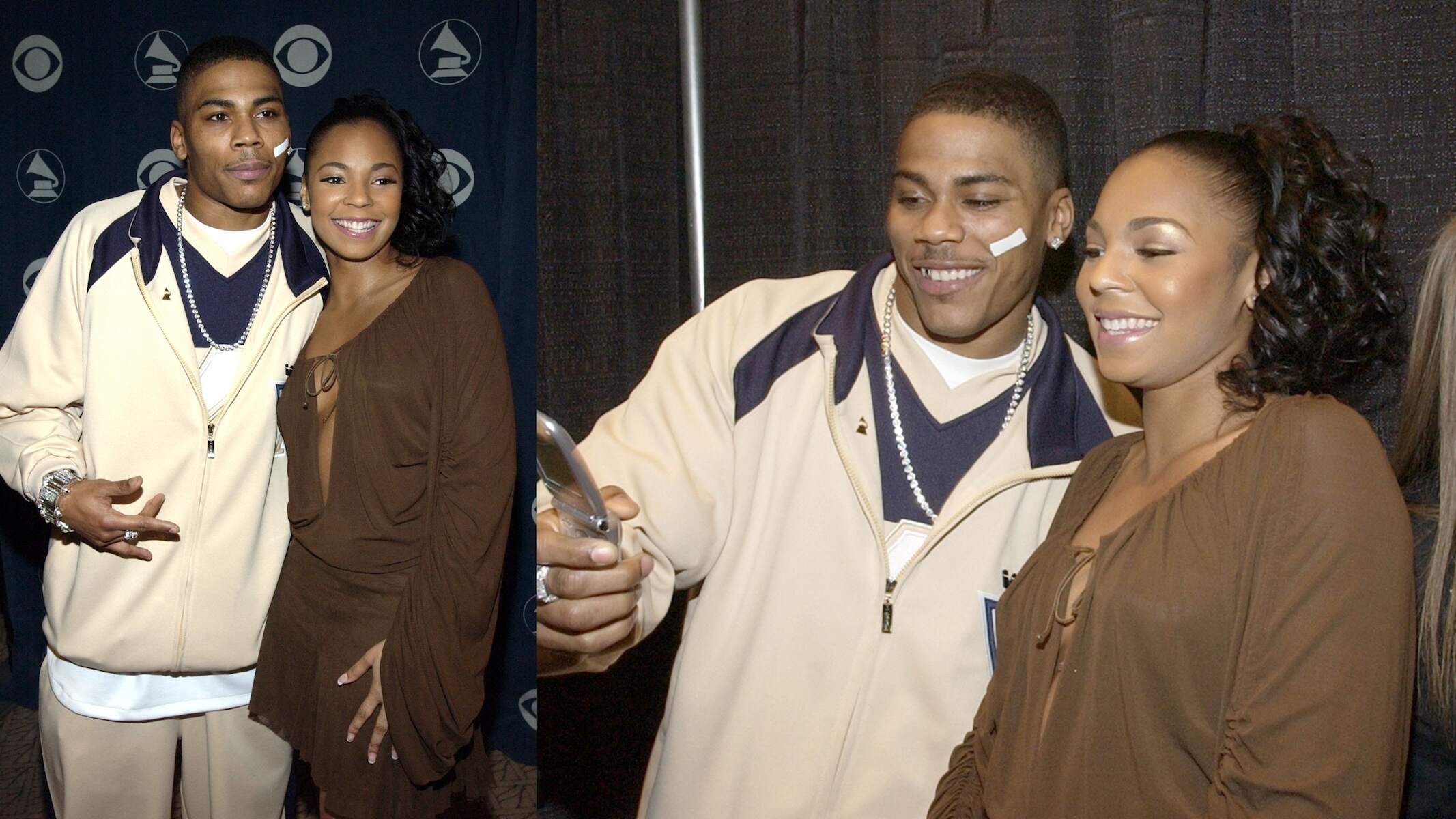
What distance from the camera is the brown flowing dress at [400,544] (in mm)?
1247

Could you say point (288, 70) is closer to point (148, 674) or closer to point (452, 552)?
point (452, 552)

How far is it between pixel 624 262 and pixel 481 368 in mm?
733

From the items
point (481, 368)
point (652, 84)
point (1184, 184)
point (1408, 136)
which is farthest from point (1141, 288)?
point (652, 84)

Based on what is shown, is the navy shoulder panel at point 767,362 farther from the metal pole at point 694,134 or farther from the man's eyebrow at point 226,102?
the man's eyebrow at point 226,102

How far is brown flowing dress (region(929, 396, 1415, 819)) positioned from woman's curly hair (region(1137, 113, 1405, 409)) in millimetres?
87

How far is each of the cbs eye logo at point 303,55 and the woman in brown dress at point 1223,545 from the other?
103 centimetres

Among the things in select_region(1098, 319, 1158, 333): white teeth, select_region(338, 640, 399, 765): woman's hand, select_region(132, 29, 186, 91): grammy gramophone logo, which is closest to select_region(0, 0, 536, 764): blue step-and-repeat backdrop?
select_region(132, 29, 186, 91): grammy gramophone logo

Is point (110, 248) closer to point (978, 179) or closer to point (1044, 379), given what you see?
point (978, 179)

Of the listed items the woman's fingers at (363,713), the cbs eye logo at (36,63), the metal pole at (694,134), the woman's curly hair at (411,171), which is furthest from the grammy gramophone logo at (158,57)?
the metal pole at (694,134)

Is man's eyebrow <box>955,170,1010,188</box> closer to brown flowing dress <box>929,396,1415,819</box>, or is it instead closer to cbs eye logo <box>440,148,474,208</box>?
brown flowing dress <box>929,396,1415,819</box>

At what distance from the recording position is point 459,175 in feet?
4.43

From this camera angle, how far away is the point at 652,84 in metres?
1.98

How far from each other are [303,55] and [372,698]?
801mm

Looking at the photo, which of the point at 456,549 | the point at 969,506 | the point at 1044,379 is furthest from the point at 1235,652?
the point at 456,549
